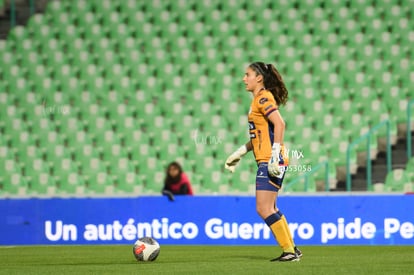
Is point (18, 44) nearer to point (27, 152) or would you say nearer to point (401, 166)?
point (27, 152)

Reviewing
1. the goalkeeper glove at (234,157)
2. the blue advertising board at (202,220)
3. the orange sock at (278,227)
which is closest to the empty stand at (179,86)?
the blue advertising board at (202,220)

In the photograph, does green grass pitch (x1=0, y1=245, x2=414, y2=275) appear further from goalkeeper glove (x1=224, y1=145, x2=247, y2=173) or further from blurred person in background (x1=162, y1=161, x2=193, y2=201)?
blurred person in background (x1=162, y1=161, x2=193, y2=201)

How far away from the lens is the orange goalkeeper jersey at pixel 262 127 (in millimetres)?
7938

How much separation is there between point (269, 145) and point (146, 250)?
1.59 m

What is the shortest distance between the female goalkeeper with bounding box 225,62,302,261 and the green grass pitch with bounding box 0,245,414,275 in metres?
0.32

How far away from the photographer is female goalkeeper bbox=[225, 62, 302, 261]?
7754 mm

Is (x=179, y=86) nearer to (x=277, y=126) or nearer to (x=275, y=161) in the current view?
(x=277, y=126)

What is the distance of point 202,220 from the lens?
480 inches

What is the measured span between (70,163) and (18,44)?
3.42 meters

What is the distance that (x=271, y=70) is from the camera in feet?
26.7

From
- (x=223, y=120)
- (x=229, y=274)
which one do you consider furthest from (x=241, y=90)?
(x=229, y=274)

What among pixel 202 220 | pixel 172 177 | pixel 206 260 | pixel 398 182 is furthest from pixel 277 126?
pixel 398 182

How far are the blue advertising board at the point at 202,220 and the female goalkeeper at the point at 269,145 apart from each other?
3810 millimetres

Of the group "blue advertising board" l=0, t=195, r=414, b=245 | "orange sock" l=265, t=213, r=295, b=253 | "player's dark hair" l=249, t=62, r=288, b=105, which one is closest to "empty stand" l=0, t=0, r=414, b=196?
"blue advertising board" l=0, t=195, r=414, b=245
